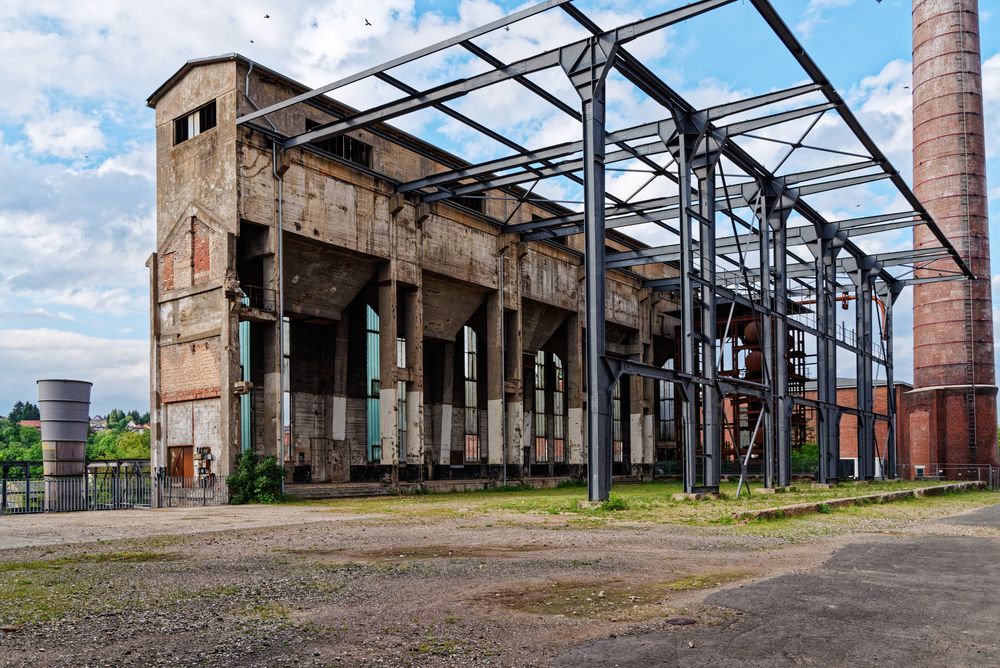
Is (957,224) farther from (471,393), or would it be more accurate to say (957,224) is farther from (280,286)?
(280,286)

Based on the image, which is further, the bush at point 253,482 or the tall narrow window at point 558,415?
the tall narrow window at point 558,415

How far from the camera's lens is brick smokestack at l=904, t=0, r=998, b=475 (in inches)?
1489

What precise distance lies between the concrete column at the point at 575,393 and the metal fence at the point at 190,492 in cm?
1812

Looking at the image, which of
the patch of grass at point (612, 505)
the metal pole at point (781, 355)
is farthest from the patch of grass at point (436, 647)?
the metal pole at point (781, 355)

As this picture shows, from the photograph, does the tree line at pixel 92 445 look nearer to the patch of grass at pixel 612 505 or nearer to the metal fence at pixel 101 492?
the metal fence at pixel 101 492

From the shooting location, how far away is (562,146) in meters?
25.1

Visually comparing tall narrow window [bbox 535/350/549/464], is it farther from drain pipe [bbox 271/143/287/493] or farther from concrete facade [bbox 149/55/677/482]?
drain pipe [bbox 271/143/287/493]

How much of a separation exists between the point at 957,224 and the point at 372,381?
88.0 feet

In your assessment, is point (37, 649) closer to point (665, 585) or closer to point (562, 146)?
point (665, 585)

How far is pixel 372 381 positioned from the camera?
31.6 m

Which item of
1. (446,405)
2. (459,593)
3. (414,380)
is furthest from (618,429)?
(459,593)

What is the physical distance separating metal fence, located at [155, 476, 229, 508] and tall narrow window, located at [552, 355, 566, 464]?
22.0 metres

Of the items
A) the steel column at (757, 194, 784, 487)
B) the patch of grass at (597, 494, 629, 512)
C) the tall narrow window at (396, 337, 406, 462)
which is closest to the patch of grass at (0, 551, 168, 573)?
the patch of grass at (597, 494, 629, 512)

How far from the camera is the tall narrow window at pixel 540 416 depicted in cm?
4119
